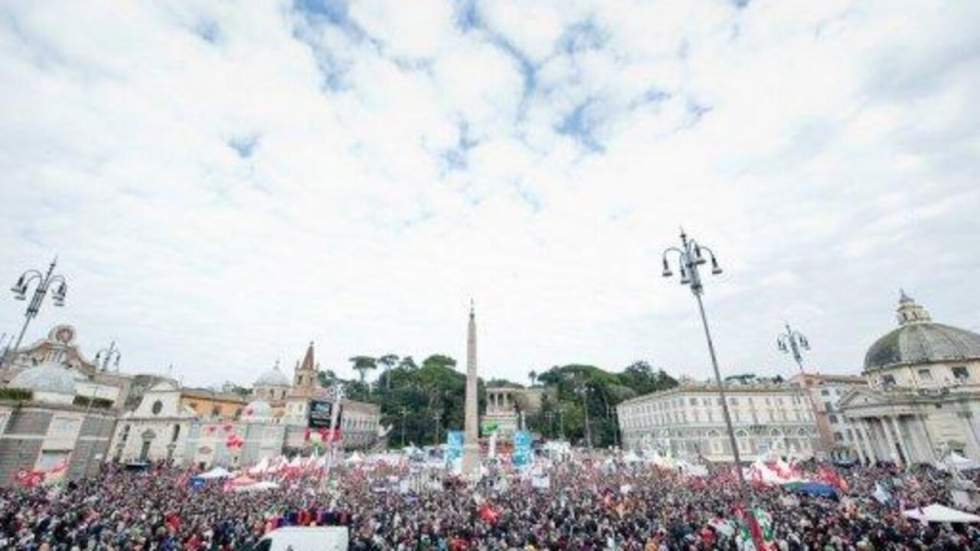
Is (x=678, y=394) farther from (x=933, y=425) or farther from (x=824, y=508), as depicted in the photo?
(x=824, y=508)

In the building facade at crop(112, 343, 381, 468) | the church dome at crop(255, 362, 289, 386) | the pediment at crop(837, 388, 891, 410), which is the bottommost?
the building facade at crop(112, 343, 381, 468)

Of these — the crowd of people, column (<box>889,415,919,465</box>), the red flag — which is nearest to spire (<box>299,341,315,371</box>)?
the crowd of people

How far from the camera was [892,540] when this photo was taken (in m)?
14.7

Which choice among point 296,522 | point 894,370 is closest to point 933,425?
point 894,370

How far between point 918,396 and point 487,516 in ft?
174

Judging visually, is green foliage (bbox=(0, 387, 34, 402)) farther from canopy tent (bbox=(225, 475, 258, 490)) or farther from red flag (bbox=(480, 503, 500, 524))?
red flag (bbox=(480, 503, 500, 524))

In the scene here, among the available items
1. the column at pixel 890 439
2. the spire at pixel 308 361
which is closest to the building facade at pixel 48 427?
the spire at pixel 308 361

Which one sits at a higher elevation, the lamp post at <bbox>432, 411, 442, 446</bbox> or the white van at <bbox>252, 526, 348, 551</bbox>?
the lamp post at <bbox>432, 411, 442, 446</bbox>

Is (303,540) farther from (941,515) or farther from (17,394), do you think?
(17,394)

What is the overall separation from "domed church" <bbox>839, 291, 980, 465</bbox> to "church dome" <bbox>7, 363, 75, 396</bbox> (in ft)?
233

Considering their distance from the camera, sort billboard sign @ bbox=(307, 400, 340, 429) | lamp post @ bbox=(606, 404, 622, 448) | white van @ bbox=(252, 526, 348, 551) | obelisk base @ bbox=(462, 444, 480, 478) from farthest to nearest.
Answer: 1. lamp post @ bbox=(606, 404, 622, 448)
2. billboard sign @ bbox=(307, 400, 340, 429)
3. obelisk base @ bbox=(462, 444, 480, 478)
4. white van @ bbox=(252, 526, 348, 551)

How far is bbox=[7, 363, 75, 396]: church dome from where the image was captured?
3108 centimetres

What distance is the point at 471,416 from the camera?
3972cm

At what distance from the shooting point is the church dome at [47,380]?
3108 cm
